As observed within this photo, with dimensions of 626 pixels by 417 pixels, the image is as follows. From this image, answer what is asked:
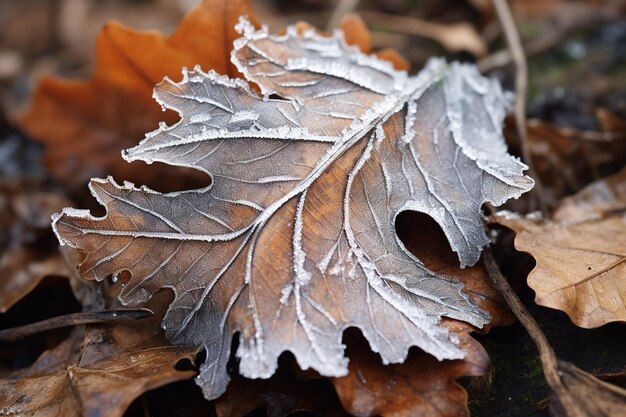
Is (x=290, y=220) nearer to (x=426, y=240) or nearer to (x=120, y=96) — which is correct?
(x=426, y=240)

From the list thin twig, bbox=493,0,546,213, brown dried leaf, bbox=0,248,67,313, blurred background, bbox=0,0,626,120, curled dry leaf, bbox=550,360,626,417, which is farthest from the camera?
blurred background, bbox=0,0,626,120

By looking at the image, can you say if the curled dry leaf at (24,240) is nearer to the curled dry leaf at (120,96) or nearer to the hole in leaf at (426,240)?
the curled dry leaf at (120,96)

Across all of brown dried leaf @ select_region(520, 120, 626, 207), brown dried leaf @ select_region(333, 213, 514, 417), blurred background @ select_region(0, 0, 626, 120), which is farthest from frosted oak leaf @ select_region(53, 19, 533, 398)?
blurred background @ select_region(0, 0, 626, 120)

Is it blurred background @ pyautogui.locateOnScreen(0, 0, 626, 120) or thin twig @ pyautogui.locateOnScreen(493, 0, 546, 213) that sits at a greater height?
blurred background @ pyautogui.locateOnScreen(0, 0, 626, 120)

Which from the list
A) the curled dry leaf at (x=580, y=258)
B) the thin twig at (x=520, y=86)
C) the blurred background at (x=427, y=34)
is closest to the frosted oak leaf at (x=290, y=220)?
the curled dry leaf at (x=580, y=258)

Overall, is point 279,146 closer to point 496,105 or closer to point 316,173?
point 316,173

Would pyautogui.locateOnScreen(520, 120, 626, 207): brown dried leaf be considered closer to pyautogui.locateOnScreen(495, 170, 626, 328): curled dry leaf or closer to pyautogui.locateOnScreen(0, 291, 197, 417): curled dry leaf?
pyautogui.locateOnScreen(495, 170, 626, 328): curled dry leaf

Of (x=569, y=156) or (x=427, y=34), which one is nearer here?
(x=569, y=156)

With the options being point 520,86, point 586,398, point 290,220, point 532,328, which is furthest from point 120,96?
point 586,398
